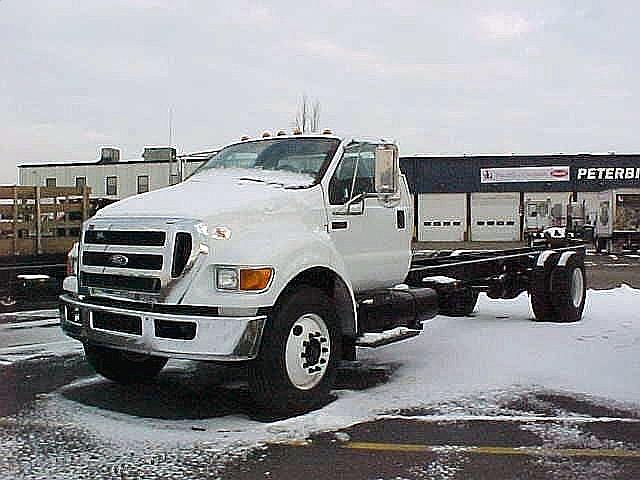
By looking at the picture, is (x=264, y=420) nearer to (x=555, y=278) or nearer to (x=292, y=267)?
(x=292, y=267)

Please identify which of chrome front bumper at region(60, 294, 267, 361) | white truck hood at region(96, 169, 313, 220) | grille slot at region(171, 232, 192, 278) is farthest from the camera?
white truck hood at region(96, 169, 313, 220)

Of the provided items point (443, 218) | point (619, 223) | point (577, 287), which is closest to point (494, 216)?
point (443, 218)

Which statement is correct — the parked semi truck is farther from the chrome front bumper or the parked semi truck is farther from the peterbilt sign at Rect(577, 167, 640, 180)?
the chrome front bumper

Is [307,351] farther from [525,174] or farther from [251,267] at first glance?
[525,174]

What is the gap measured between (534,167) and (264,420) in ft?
139

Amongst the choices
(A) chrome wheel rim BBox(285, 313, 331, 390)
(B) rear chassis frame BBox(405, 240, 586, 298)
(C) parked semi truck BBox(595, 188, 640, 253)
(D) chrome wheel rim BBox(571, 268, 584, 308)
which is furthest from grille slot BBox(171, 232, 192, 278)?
(C) parked semi truck BBox(595, 188, 640, 253)

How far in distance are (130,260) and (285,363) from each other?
4.55 feet

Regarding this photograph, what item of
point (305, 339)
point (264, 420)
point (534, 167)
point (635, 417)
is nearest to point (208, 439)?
point (264, 420)

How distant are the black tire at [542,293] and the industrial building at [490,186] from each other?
109 feet

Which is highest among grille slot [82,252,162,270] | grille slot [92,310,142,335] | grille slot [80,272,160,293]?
grille slot [82,252,162,270]

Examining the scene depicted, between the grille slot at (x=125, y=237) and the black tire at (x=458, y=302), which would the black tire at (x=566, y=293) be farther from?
the grille slot at (x=125, y=237)

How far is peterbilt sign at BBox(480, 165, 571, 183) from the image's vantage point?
45969mm

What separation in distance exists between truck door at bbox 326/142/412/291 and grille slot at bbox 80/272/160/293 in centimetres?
170

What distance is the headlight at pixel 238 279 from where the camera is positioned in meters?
5.71
